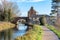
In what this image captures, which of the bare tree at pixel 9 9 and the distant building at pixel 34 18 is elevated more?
the bare tree at pixel 9 9

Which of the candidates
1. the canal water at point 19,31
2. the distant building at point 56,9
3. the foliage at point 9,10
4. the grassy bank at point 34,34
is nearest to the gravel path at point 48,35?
the grassy bank at point 34,34

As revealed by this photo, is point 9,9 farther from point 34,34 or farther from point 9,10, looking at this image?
point 34,34

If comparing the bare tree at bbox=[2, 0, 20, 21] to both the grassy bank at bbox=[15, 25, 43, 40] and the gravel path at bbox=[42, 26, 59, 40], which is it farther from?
the gravel path at bbox=[42, 26, 59, 40]

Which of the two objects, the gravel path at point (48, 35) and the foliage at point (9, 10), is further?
the foliage at point (9, 10)

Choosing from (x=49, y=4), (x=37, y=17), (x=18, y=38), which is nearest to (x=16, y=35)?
(x=18, y=38)

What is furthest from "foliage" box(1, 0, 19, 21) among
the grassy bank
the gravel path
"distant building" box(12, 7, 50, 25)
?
the gravel path

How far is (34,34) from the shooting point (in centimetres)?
320

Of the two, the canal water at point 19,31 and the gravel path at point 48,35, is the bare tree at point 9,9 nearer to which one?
the canal water at point 19,31

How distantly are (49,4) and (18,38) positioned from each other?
2.70 feet

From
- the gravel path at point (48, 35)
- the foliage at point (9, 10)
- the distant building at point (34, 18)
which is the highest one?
the foliage at point (9, 10)

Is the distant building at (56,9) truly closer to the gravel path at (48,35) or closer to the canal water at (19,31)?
the gravel path at (48,35)

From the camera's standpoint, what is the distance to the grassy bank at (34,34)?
3.19 metres

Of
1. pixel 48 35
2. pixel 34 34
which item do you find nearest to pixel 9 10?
pixel 34 34

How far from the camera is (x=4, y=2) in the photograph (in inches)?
132
